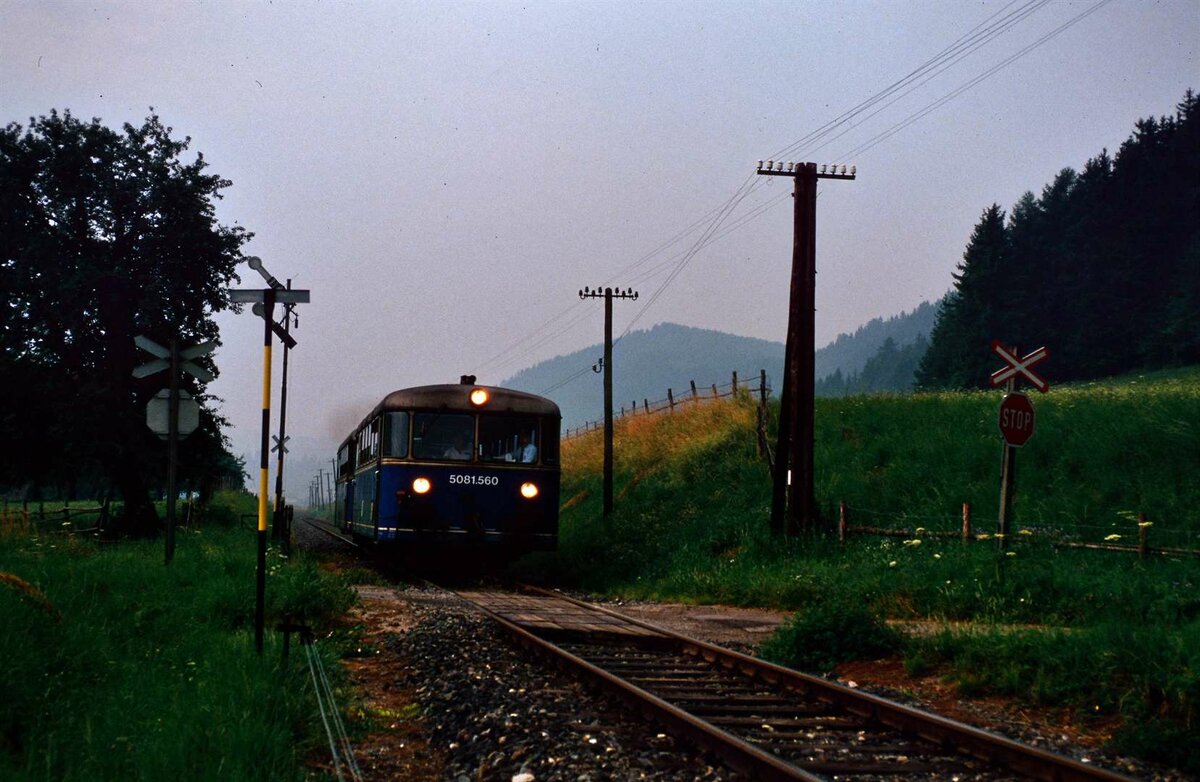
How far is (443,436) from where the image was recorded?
58.2 feet

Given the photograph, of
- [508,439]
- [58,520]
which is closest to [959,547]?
[508,439]

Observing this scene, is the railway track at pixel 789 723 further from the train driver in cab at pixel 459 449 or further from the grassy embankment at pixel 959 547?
the train driver in cab at pixel 459 449

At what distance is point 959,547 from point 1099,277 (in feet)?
171

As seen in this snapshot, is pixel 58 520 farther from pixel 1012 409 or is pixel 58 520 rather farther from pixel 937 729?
pixel 937 729

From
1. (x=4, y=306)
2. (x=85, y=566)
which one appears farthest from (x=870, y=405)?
(x=4, y=306)

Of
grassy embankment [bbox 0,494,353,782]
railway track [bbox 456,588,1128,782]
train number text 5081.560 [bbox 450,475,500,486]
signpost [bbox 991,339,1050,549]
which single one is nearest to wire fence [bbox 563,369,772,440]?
train number text 5081.560 [bbox 450,475,500,486]

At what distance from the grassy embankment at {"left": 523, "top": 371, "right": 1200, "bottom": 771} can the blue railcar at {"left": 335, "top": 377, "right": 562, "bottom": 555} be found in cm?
249

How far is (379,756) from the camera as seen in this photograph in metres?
6.55

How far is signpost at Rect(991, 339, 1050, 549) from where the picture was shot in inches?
510

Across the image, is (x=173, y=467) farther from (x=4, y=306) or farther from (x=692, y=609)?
(x=4, y=306)

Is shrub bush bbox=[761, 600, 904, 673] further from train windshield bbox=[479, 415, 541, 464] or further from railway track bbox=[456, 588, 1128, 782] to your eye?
train windshield bbox=[479, 415, 541, 464]

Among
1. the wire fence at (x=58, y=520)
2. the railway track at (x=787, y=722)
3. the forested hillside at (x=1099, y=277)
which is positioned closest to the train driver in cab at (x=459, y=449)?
A: the wire fence at (x=58, y=520)

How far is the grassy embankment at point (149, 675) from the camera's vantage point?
561 cm

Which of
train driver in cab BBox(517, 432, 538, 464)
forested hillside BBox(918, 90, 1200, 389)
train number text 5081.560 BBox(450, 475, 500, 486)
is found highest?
forested hillside BBox(918, 90, 1200, 389)
